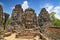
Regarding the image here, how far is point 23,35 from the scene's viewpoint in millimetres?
17828

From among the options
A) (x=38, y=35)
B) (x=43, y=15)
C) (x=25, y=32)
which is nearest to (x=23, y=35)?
(x=25, y=32)

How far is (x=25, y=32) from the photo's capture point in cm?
1828

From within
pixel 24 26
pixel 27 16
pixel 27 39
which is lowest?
pixel 27 39

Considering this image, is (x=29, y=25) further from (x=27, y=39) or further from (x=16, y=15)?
(x=16, y=15)

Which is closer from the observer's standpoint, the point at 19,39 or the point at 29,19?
the point at 19,39

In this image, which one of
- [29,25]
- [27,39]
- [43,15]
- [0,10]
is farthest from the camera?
[43,15]

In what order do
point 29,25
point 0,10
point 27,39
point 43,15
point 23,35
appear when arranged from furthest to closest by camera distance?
point 43,15
point 0,10
point 29,25
point 23,35
point 27,39

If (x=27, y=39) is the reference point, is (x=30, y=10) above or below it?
above

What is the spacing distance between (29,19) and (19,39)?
435cm

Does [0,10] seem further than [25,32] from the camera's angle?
Yes

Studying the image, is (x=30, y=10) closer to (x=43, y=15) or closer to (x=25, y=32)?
(x=25, y=32)

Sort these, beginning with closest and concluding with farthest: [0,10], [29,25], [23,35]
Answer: [23,35] → [29,25] → [0,10]

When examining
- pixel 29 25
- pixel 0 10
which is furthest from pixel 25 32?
pixel 0 10

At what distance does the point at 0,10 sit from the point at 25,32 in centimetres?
727
